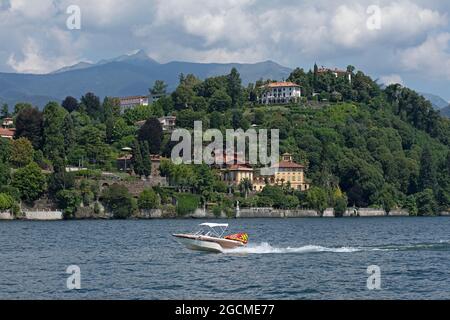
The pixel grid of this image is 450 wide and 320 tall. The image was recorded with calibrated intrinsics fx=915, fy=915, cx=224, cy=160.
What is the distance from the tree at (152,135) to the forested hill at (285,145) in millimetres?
169

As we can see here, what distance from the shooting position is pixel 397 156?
17100 centimetres

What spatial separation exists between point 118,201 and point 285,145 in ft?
148

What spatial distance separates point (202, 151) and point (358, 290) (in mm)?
116211

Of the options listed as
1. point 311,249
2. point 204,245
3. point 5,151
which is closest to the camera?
point 204,245

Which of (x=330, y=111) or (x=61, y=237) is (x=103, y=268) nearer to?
(x=61, y=237)

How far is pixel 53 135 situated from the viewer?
144750 millimetres

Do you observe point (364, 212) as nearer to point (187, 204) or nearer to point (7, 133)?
point (187, 204)

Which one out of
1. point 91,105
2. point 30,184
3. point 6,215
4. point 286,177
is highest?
point 91,105

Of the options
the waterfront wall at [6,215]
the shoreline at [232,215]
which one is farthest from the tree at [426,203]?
the waterfront wall at [6,215]

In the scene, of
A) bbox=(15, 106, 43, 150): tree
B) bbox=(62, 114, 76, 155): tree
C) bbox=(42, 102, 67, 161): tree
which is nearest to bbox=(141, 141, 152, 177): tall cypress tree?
bbox=(62, 114, 76, 155): tree

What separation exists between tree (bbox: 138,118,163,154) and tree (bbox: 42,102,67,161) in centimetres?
1401

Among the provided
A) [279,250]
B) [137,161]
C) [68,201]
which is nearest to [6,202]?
[68,201]

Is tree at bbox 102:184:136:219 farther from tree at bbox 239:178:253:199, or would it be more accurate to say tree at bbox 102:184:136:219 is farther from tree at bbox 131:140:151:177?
tree at bbox 239:178:253:199

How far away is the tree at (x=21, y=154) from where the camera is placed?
136375 millimetres
